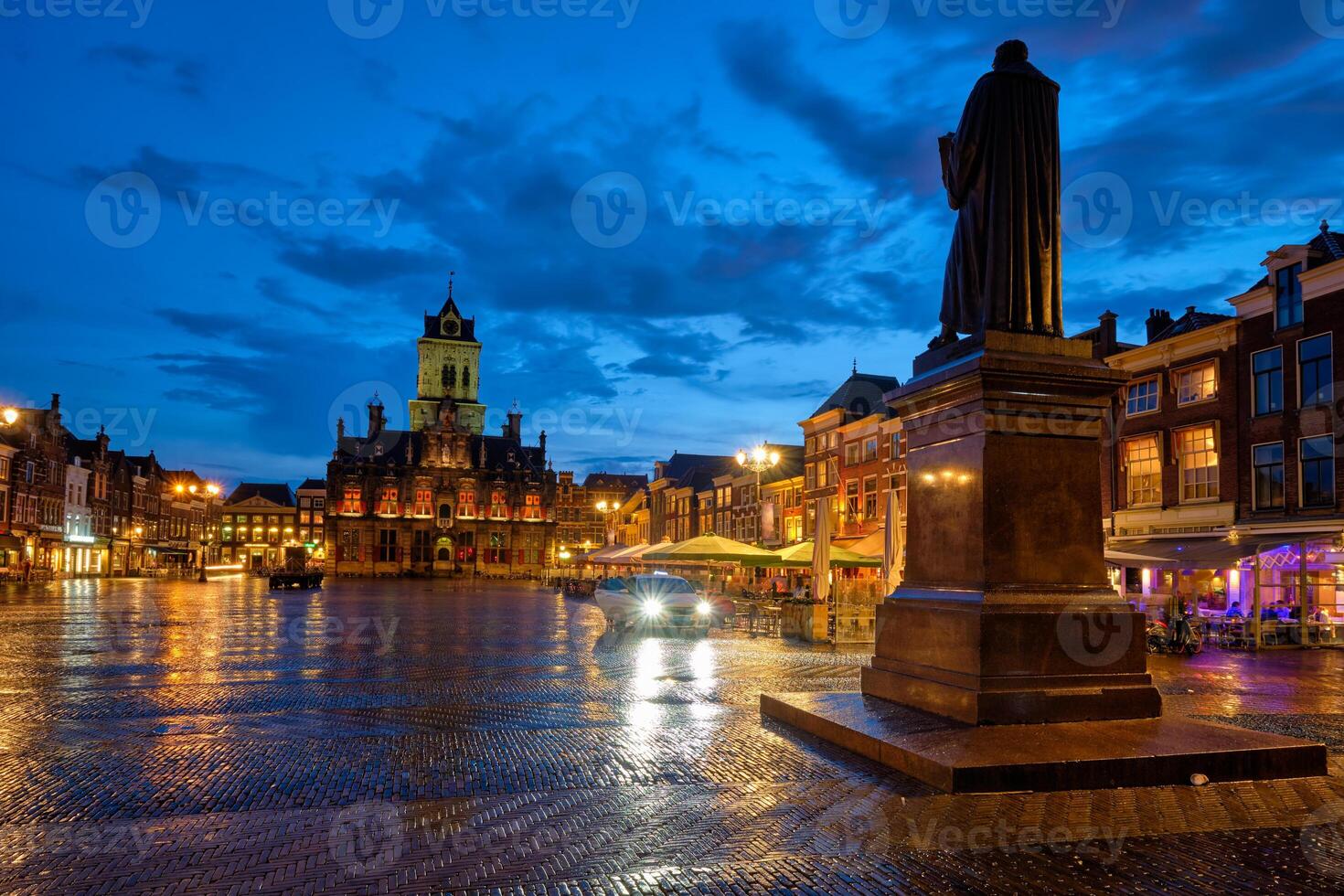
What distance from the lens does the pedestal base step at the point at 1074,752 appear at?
6.16m

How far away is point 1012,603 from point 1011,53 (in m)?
5.20

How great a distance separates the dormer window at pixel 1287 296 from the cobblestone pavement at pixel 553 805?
17530 mm

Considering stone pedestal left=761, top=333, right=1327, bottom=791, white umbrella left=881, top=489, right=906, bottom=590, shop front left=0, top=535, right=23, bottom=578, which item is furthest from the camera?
shop front left=0, top=535, right=23, bottom=578

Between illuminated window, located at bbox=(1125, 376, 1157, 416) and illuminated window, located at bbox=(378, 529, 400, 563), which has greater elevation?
illuminated window, located at bbox=(1125, 376, 1157, 416)

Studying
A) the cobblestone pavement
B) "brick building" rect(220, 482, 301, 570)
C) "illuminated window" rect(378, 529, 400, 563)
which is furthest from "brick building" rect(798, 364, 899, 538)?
"brick building" rect(220, 482, 301, 570)

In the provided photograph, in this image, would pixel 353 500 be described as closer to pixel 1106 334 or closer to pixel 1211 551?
pixel 1106 334

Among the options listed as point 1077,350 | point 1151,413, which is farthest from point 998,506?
point 1151,413

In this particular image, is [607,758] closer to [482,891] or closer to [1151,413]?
[482,891]

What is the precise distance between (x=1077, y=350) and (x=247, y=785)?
7723mm

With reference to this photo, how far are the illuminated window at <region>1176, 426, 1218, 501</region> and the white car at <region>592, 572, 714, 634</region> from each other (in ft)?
54.4

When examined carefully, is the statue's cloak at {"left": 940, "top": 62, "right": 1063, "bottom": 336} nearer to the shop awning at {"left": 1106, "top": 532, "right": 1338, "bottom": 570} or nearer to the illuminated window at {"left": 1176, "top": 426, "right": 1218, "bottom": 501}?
the shop awning at {"left": 1106, "top": 532, "right": 1338, "bottom": 570}

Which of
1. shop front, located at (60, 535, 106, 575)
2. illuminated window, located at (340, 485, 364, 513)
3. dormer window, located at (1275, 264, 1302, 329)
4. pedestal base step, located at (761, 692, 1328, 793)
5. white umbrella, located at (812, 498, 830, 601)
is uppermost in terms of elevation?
dormer window, located at (1275, 264, 1302, 329)

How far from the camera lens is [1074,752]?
6.41m

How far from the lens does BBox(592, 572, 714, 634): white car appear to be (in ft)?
74.7
